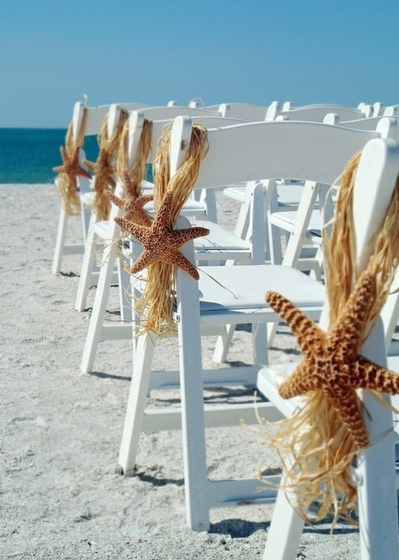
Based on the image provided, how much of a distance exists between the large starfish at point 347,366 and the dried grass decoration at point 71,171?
3832 millimetres

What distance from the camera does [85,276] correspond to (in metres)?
4.67

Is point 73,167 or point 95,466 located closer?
point 95,466

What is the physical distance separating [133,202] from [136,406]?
2.53 ft

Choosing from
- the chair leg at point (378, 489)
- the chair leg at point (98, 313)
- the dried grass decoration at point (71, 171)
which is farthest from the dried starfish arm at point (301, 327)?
the dried grass decoration at point (71, 171)

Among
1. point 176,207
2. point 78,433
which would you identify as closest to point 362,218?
point 176,207

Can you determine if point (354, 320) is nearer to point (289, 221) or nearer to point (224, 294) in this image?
point (224, 294)

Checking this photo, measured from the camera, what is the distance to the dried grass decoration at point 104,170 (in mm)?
4223

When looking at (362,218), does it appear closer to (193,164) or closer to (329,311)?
(329,311)

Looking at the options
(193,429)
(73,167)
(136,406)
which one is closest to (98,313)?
(136,406)

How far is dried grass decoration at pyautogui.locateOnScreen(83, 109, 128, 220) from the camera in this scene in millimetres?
4223

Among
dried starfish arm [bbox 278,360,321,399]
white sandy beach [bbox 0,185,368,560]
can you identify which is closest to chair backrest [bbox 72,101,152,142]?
white sandy beach [bbox 0,185,368,560]

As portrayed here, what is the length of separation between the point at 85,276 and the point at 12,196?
608cm

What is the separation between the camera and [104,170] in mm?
4328

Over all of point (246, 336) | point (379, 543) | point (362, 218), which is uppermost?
point (362, 218)
